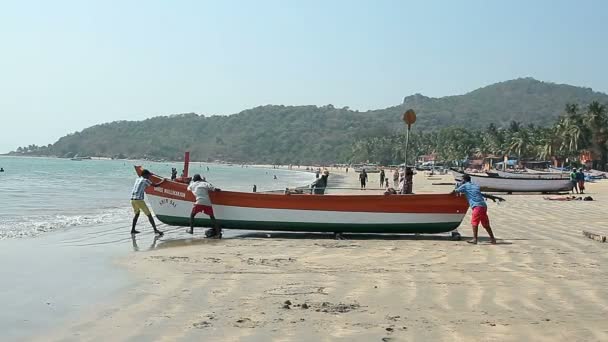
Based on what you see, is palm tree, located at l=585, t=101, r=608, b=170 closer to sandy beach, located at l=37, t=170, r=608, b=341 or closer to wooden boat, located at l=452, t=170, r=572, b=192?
wooden boat, located at l=452, t=170, r=572, b=192

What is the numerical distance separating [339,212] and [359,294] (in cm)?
638

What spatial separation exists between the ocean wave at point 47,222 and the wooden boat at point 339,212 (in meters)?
4.48

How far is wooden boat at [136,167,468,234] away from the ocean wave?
14.7ft

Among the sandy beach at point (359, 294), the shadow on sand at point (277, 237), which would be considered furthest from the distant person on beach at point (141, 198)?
the sandy beach at point (359, 294)

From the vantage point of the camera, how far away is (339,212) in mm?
13945

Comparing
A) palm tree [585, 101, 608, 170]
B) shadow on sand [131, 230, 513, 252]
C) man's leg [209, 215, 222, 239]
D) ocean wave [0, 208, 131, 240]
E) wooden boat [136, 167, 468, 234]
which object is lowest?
ocean wave [0, 208, 131, 240]

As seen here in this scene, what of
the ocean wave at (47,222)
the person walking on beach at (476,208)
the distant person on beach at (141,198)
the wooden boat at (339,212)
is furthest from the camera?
the ocean wave at (47,222)

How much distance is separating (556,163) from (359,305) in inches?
3636

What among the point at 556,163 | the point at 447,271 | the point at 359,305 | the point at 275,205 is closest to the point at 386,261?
the point at 447,271

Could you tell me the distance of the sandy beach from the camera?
5.98 metres

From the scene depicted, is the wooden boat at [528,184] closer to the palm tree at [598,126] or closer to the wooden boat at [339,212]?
the wooden boat at [339,212]

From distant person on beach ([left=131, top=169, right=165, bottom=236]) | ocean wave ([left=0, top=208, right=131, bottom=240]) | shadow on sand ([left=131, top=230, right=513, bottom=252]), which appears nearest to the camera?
shadow on sand ([left=131, top=230, right=513, bottom=252])

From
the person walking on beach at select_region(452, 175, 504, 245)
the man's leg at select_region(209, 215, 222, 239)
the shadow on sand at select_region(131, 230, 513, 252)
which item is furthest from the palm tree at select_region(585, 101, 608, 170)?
the man's leg at select_region(209, 215, 222, 239)

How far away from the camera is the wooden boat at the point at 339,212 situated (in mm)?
13711
